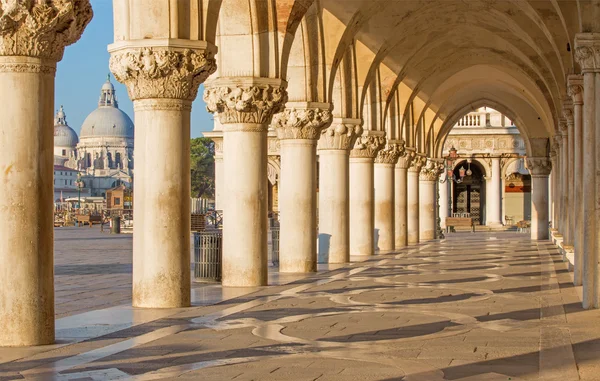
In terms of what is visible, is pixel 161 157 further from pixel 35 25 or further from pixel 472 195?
pixel 472 195

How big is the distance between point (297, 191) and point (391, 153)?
40.1 ft

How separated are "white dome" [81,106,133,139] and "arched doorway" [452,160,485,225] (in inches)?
5349

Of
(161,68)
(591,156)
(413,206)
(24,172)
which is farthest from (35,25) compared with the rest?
(413,206)

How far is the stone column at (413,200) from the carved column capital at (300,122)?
17800 millimetres

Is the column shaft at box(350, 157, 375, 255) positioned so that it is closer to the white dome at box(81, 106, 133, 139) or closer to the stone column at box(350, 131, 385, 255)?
the stone column at box(350, 131, 385, 255)

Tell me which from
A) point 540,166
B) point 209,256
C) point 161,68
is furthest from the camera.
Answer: point 540,166

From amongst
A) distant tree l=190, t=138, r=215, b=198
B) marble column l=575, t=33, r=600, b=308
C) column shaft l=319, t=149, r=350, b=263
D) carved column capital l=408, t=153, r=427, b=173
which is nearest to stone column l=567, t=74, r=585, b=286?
marble column l=575, t=33, r=600, b=308

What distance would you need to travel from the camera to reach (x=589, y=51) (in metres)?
13.7

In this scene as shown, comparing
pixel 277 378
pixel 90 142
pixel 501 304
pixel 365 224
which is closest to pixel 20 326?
pixel 277 378

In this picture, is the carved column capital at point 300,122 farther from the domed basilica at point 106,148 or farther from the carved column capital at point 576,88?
the domed basilica at point 106,148

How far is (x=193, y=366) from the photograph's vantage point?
341 inches

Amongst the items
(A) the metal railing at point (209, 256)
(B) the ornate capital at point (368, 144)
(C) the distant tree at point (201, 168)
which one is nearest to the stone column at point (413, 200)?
(B) the ornate capital at point (368, 144)

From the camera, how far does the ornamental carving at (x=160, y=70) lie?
1359 centimetres

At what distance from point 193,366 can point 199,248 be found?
383 inches
